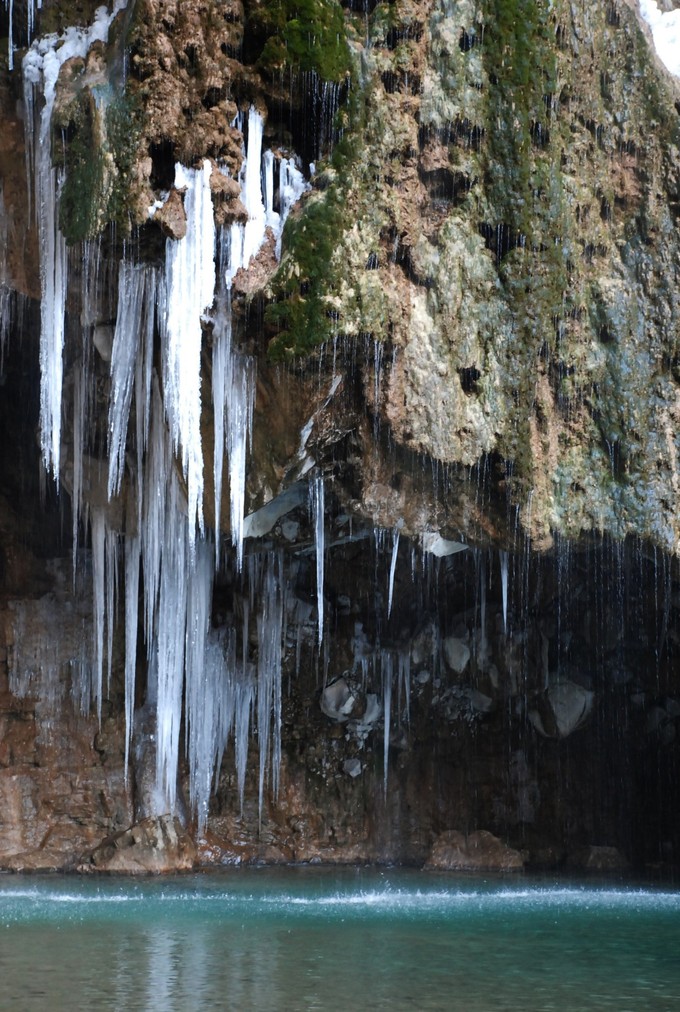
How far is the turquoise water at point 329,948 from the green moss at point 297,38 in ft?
22.1

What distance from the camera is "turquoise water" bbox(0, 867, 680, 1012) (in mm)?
6488

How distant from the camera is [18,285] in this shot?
1045 cm

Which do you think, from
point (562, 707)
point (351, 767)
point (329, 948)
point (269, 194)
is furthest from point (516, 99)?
point (351, 767)

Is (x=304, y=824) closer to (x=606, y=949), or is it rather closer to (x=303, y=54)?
(x=606, y=949)

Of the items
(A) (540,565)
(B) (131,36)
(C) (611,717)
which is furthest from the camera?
(C) (611,717)

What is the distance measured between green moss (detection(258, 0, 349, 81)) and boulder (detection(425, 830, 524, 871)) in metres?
10.8

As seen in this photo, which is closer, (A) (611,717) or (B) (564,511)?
(B) (564,511)

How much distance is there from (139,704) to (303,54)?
9.15m

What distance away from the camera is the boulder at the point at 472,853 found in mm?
16828

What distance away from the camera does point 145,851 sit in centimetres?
1521

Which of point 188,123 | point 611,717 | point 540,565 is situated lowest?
point 611,717

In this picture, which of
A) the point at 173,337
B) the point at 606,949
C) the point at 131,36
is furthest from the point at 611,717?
the point at 131,36

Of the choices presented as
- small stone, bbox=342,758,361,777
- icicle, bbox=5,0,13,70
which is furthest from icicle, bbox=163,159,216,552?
small stone, bbox=342,758,361,777

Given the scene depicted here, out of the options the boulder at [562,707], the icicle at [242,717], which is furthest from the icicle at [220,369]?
the boulder at [562,707]
